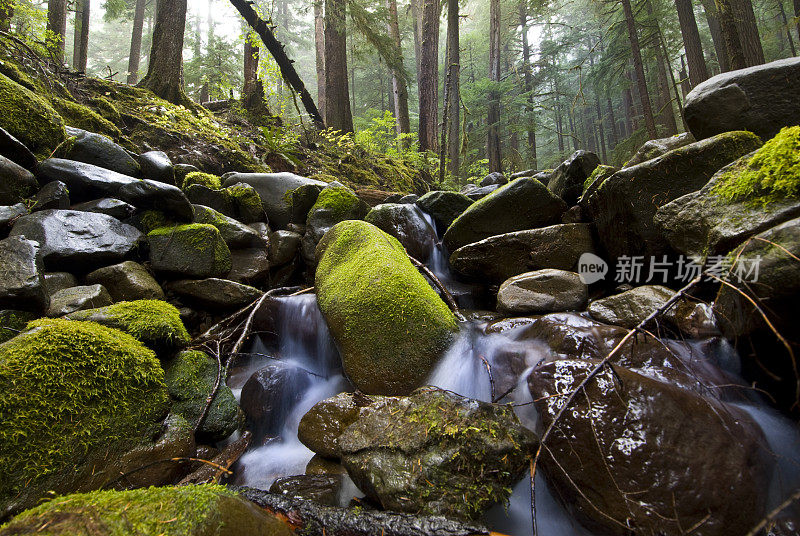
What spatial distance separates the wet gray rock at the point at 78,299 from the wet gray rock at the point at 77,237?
445mm

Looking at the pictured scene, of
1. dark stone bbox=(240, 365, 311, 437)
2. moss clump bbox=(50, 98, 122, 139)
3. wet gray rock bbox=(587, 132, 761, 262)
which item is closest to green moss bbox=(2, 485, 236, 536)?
dark stone bbox=(240, 365, 311, 437)

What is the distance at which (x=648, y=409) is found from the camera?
80.2 inches

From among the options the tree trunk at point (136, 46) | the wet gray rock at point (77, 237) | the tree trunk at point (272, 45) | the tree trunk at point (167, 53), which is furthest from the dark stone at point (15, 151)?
the tree trunk at point (136, 46)

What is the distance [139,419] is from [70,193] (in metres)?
3.24

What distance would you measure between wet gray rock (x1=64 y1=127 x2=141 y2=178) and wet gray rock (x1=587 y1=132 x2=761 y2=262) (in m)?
6.39

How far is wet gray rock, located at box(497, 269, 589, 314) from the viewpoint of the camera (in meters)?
4.04

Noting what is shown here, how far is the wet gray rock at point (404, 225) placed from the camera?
18.4ft

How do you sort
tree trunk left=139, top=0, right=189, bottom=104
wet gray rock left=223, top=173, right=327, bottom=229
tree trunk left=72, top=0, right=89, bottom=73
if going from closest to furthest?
wet gray rock left=223, top=173, right=327, bottom=229
tree trunk left=139, top=0, right=189, bottom=104
tree trunk left=72, top=0, right=89, bottom=73

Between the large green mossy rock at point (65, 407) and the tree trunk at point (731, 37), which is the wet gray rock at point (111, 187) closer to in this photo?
the large green mossy rock at point (65, 407)

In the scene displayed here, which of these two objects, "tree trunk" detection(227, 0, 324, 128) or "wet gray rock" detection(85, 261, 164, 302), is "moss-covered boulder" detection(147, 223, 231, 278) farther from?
"tree trunk" detection(227, 0, 324, 128)

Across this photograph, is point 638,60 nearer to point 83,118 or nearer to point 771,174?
point 771,174

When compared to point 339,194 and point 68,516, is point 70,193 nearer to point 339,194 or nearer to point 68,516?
point 339,194

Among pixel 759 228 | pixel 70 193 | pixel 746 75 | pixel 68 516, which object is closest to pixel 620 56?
pixel 746 75

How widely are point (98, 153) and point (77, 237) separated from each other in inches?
66.5
